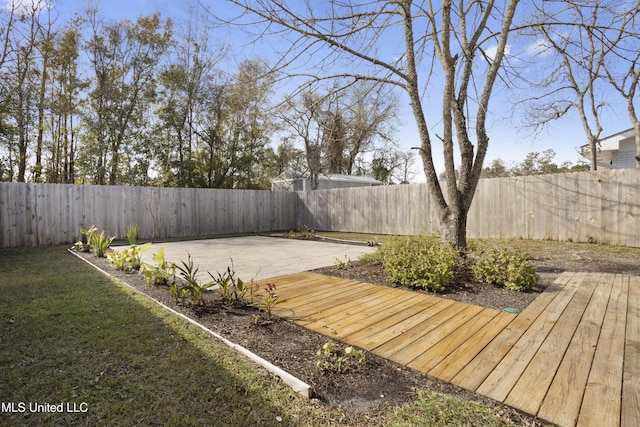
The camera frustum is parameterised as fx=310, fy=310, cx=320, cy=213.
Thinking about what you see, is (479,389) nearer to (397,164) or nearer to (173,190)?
(173,190)

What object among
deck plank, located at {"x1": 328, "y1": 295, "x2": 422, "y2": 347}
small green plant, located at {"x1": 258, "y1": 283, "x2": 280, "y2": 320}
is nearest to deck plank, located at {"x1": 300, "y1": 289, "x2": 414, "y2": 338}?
deck plank, located at {"x1": 328, "y1": 295, "x2": 422, "y2": 347}

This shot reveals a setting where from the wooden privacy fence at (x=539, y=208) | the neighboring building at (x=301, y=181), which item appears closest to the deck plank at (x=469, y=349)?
the wooden privacy fence at (x=539, y=208)

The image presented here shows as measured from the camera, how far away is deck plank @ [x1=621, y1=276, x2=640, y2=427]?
1227 millimetres

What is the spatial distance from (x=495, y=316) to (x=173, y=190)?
873 cm

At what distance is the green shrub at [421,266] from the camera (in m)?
3.01

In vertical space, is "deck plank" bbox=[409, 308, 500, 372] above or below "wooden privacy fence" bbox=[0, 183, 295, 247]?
below

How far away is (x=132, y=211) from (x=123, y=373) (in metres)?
7.72

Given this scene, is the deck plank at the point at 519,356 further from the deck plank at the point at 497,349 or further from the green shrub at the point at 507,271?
the green shrub at the point at 507,271

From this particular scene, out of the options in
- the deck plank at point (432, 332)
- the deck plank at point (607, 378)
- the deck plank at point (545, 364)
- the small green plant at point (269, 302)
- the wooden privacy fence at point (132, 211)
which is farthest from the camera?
the wooden privacy fence at point (132, 211)

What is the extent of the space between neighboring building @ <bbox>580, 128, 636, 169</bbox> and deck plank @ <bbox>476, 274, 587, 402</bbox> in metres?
11.2

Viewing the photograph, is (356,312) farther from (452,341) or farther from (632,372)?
(632,372)

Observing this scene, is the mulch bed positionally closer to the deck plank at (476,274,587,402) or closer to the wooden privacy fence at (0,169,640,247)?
the deck plank at (476,274,587,402)

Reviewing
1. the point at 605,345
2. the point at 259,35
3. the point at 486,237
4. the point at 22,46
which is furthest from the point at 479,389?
the point at 22,46

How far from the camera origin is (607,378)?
148cm
